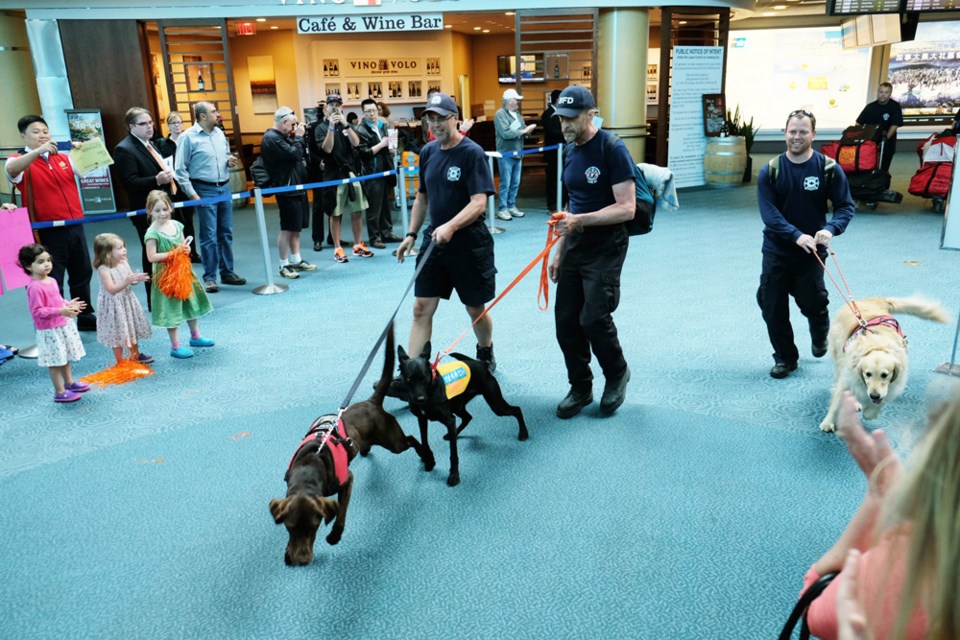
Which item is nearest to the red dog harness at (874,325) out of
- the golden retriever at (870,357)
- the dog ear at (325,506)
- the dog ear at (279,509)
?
→ the golden retriever at (870,357)

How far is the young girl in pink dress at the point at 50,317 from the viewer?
398 cm

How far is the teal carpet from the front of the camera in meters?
2.33

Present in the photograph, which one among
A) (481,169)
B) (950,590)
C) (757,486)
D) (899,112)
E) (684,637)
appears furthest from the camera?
(899,112)

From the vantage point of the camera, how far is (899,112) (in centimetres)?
1014

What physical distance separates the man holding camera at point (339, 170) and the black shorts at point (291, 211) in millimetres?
708

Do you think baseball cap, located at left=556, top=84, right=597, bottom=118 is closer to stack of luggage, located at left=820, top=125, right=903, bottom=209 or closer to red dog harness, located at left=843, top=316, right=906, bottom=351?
red dog harness, located at left=843, top=316, right=906, bottom=351

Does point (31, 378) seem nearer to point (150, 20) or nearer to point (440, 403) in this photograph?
point (440, 403)

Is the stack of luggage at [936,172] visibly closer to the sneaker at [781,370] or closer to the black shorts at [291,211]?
the sneaker at [781,370]

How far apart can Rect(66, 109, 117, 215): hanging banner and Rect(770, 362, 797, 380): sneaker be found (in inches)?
383

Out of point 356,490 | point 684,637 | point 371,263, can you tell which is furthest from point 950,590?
point 371,263

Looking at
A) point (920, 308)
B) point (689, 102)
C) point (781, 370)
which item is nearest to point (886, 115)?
point (689, 102)

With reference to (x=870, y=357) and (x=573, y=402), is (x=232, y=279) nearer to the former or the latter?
(x=573, y=402)

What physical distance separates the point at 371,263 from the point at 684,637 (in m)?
5.87

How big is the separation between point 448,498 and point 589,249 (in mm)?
1429
